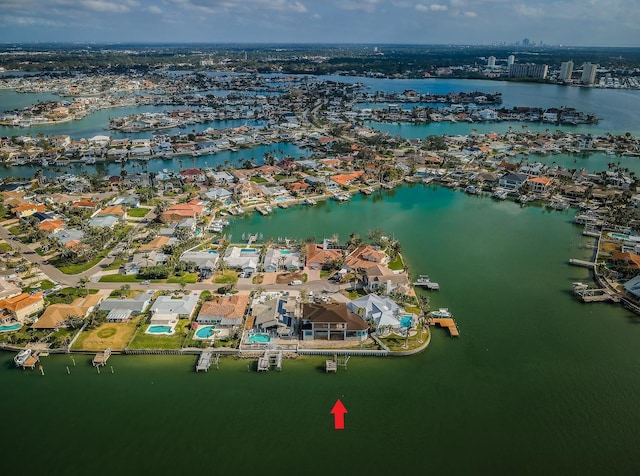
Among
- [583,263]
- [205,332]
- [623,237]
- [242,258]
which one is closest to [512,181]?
[623,237]

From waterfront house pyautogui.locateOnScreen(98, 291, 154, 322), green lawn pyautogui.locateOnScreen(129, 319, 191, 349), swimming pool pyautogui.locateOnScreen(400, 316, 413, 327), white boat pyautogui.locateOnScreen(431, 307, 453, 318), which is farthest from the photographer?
white boat pyautogui.locateOnScreen(431, 307, 453, 318)

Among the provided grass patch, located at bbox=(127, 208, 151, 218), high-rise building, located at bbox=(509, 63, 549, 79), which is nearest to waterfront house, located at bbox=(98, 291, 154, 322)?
grass patch, located at bbox=(127, 208, 151, 218)

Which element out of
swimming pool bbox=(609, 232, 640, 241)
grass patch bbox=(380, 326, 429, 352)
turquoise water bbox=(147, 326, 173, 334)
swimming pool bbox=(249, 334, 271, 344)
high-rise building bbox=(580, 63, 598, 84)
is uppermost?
high-rise building bbox=(580, 63, 598, 84)

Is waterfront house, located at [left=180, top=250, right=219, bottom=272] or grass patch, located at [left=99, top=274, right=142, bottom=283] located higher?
waterfront house, located at [left=180, top=250, right=219, bottom=272]

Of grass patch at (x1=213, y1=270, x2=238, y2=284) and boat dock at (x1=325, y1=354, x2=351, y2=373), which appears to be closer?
boat dock at (x1=325, y1=354, x2=351, y2=373)

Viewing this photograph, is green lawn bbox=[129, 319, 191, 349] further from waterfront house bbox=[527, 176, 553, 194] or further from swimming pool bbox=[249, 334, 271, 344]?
waterfront house bbox=[527, 176, 553, 194]

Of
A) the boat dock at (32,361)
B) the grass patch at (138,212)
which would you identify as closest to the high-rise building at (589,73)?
the grass patch at (138,212)

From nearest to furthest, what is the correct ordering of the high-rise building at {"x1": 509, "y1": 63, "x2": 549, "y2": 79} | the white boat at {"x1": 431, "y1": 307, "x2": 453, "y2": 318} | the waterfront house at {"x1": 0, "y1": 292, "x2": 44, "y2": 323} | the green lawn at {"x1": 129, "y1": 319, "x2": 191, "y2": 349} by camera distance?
the green lawn at {"x1": 129, "y1": 319, "x2": 191, "y2": 349} → the waterfront house at {"x1": 0, "y1": 292, "x2": 44, "y2": 323} → the white boat at {"x1": 431, "y1": 307, "x2": 453, "y2": 318} → the high-rise building at {"x1": 509, "y1": 63, "x2": 549, "y2": 79}
